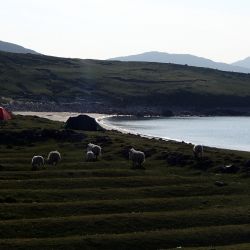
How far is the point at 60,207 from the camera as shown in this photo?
131 feet

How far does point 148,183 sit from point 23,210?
14.1 m

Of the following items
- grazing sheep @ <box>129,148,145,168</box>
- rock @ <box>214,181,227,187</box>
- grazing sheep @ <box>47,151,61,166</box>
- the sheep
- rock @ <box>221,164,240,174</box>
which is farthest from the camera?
grazing sheep @ <box>47,151,61,166</box>

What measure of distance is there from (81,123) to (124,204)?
2135 inches

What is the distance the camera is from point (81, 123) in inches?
3735

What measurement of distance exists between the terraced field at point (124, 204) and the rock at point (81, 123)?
3094cm

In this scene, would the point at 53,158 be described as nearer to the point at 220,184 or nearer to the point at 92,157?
the point at 92,157

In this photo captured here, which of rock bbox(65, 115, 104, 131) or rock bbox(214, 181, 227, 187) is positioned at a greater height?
rock bbox(65, 115, 104, 131)

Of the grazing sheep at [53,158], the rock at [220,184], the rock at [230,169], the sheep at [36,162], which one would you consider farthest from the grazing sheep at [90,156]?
the rock at [220,184]

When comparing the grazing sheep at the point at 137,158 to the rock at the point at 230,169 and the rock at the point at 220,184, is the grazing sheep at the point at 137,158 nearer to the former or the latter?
the rock at the point at 230,169

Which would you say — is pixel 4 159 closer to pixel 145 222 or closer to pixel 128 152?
pixel 128 152

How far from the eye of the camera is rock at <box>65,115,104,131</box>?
308 feet

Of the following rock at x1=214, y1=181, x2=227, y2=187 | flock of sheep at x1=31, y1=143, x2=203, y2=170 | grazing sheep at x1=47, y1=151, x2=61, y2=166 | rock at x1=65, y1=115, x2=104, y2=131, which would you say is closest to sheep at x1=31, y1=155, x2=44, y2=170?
flock of sheep at x1=31, y1=143, x2=203, y2=170

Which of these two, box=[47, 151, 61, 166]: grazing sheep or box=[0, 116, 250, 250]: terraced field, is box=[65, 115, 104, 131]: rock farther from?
box=[47, 151, 61, 166]: grazing sheep

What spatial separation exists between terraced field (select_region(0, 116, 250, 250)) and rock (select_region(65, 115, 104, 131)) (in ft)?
102
